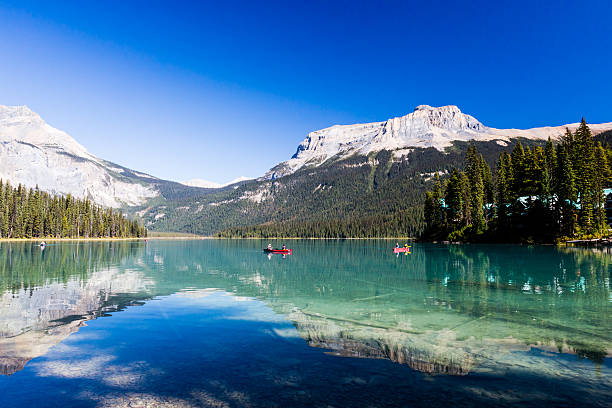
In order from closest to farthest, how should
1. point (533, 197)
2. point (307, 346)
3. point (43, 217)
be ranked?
point (307, 346)
point (533, 197)
point (43, 217)

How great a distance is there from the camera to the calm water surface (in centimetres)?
1060

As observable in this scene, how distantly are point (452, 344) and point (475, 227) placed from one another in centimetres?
10900

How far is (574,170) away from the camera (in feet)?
297

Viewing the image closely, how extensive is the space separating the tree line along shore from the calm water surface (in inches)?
2726

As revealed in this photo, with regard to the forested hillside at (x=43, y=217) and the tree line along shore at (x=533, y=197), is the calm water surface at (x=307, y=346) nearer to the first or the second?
the tree line along shore at (x=533, y=197)

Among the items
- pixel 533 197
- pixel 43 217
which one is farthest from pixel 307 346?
pixel 43 217

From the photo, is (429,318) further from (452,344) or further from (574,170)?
(574,170)

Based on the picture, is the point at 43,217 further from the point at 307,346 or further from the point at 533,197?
the point at 533,197

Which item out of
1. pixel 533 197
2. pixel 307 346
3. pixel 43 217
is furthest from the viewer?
pixel 43 217

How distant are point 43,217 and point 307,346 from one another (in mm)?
182037

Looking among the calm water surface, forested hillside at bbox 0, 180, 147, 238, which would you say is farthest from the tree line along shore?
forested hillside at bbox 0, 180, 147, 238

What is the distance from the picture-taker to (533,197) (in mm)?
104875

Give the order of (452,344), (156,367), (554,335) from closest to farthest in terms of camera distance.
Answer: (156,367) < (452,344) < (554,335)

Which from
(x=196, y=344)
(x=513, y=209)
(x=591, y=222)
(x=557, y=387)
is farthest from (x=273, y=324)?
(x=513, y=209)
